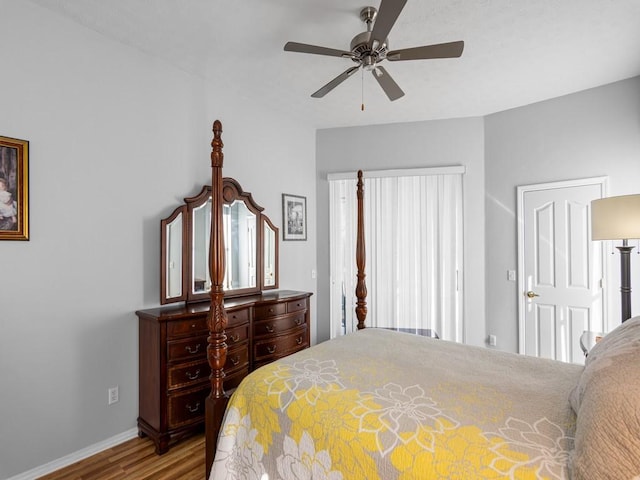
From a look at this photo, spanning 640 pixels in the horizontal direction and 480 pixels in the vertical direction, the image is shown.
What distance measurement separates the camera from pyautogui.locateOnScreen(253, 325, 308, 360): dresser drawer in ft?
9.88

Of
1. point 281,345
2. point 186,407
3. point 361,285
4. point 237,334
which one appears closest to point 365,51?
point 361,285

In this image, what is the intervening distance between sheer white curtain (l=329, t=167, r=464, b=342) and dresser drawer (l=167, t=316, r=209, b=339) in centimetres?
209

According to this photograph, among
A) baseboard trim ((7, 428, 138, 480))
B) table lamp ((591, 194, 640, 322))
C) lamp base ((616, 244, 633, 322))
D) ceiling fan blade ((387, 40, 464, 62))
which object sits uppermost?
ceiling fan blade ((387, 40, 464, 62))

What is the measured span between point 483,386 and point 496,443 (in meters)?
0.46

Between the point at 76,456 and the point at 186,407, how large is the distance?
0.73 metres

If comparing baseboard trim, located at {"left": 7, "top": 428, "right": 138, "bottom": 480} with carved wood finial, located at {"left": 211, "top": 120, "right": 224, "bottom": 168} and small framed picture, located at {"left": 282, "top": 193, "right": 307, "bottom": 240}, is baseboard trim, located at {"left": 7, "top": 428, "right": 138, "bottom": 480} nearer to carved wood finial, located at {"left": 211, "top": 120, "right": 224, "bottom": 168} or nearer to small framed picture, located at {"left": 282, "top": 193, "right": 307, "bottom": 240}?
carved wood finial, located at {"left": 211, "top": 120, "right": 224, "bottom": 168}

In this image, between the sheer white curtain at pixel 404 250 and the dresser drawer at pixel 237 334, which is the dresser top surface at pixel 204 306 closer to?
the dresser drawer at pixel 237 334

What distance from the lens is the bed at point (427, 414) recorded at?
953mm

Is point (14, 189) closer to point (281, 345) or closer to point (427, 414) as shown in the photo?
point (281, 345)

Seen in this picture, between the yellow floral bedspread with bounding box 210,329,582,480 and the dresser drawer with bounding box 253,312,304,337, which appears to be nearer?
the yellow floral bedspread with bounding box 210,329,582,480

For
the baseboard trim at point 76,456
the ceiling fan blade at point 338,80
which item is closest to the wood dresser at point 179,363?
the baseboard trim at point 76,456

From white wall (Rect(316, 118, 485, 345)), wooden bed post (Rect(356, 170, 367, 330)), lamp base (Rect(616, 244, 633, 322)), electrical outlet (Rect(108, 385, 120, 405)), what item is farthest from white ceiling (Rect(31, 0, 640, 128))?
electrical outlet (Rect(108, 385, 120, 405))

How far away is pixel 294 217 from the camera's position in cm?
407

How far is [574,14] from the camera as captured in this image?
84.9 inches
